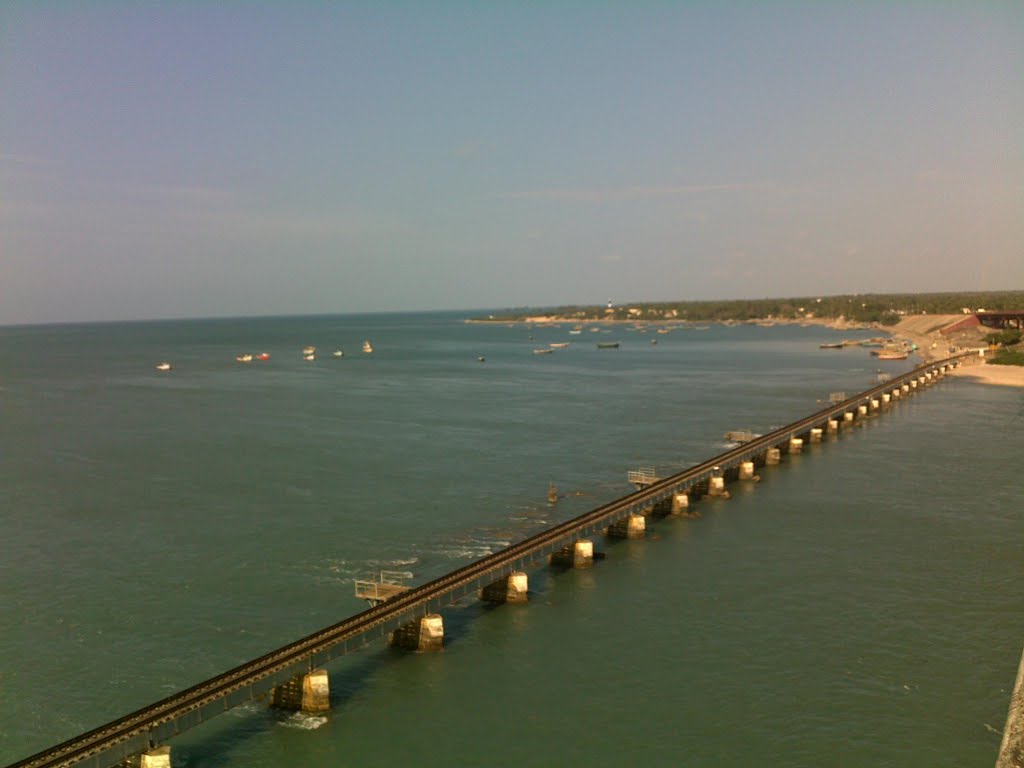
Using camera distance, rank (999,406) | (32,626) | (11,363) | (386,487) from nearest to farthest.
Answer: (32,626), (386,487), (999,406), (11,363)

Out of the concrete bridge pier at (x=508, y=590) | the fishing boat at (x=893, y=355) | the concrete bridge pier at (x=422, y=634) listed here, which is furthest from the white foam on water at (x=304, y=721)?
the fishing boat at (x=893, y=355)

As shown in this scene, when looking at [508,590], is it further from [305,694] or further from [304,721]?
[304,721]

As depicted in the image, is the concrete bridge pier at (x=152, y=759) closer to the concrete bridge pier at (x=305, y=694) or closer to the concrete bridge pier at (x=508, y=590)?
the concrete bridge pier at (x=305, y=694)

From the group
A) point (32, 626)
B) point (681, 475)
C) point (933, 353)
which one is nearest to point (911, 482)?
point (681, 475)

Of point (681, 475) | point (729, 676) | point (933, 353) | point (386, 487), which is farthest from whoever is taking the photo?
point (933, 353)

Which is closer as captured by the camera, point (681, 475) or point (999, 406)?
point (681, 475)

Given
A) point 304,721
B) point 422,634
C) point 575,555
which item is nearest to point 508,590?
point 422,634

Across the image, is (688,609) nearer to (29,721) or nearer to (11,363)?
(29,721)
